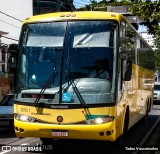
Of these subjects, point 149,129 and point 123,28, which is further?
point 149,129

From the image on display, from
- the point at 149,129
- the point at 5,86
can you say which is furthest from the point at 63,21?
the point at 5,86

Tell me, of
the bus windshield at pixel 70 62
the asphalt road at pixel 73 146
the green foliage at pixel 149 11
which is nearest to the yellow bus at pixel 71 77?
the bus windshield at pixel 70 62

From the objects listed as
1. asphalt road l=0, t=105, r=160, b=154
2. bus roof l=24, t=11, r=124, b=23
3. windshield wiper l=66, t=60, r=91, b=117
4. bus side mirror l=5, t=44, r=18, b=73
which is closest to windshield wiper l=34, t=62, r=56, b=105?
windshield wiper l=66, t=60, r=91, b=117

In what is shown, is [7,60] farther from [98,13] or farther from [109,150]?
[109,150]

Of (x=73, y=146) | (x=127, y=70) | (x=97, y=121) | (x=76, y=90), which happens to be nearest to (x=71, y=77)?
(x=76, y=90)

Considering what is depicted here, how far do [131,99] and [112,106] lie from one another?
3051mm

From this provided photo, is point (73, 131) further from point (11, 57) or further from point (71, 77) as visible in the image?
point (11, 57)

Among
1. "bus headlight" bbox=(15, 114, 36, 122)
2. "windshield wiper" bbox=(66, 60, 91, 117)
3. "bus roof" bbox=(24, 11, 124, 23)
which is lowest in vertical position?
"bus headlight" bbox=(15, 114, 36, 122)

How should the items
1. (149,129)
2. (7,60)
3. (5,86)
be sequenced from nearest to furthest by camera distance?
(7,60), (149,129), (5,86)

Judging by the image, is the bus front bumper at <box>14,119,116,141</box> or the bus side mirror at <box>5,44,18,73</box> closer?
the bus front bumper at <box>14,119,116,141</box>

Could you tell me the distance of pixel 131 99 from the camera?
11.9 metres

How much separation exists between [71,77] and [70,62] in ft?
1.16

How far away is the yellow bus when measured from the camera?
352 inches

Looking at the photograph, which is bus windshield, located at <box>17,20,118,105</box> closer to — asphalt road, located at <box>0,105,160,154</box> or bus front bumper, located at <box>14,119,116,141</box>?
bus front bumper, located at <box>14,119,116,141</box>
